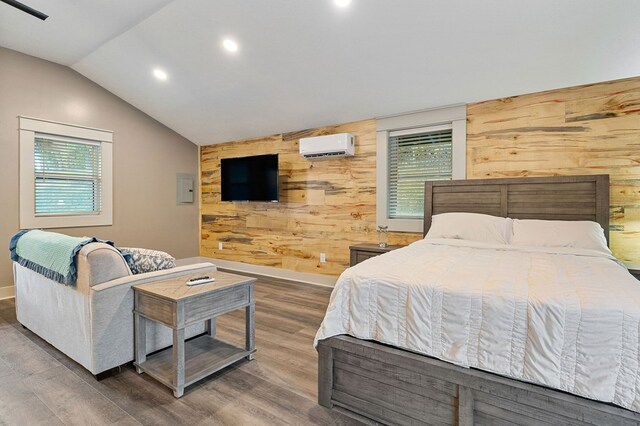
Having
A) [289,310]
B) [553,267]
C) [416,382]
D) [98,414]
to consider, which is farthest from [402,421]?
[289,310]

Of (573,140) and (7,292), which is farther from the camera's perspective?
(7,292)

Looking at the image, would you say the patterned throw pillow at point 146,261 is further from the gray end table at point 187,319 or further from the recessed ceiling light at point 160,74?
the recessed ceiling light at point 160,74

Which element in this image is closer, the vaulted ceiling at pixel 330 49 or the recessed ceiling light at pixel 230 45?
the vaulted ceiling at pixel 330 49

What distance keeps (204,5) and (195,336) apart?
9.77 ft

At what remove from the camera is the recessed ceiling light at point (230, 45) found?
11.0 ft

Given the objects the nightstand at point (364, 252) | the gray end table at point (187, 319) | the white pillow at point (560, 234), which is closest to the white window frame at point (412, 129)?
the nightstand at point (364, 252)

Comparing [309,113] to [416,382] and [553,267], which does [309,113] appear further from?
[416,382]

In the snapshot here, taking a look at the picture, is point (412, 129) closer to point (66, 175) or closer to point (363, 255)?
point (363, 255)

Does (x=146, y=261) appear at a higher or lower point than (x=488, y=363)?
higher

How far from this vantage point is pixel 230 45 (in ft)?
11.2

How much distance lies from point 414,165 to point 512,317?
114 inches

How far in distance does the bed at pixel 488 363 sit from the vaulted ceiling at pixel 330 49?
69.8 inches

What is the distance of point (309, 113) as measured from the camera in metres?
4.34

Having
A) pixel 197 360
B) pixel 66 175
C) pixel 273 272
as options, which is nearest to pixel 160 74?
pixel 66 175
